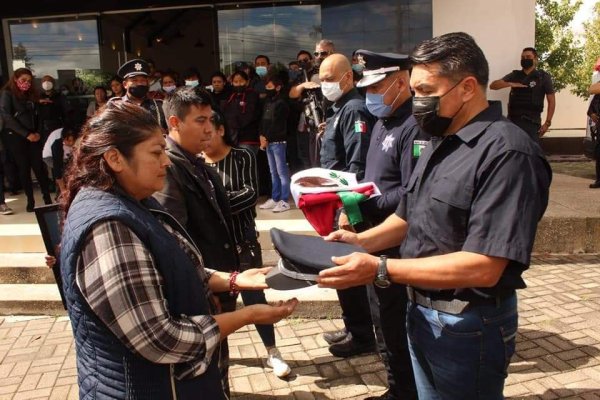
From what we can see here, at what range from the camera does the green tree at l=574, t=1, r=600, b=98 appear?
1353 cm

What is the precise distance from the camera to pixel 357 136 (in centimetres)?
346

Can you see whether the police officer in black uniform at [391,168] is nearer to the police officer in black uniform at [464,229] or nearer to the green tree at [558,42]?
the police officer in black uniform at [464,229]

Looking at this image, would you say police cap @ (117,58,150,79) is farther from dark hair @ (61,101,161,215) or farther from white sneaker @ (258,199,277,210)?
dark hair @ (61,101,161,215)

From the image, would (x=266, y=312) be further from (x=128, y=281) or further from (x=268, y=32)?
(x=268, y=32)

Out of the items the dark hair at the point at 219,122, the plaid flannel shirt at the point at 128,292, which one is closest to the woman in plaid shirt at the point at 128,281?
the plaid flannel shirt at the point at 128,292

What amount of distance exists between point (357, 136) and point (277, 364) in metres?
1.68

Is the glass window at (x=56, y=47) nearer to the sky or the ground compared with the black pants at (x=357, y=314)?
nearer to the sky

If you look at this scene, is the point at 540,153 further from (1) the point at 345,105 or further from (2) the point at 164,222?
(1) the point at 345,105

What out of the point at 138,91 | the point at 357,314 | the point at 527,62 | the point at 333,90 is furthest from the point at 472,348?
the point at 527,62

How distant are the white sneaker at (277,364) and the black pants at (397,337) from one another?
2.75 ft

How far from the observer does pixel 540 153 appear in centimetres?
164

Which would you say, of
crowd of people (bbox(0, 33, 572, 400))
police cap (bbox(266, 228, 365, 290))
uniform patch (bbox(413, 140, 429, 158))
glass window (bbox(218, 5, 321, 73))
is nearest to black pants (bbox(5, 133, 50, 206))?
glass window (bbox(218, 5, 321, 73))

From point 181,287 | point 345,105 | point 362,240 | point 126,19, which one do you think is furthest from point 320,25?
point 181,287

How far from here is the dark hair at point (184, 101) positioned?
8.63 ft
